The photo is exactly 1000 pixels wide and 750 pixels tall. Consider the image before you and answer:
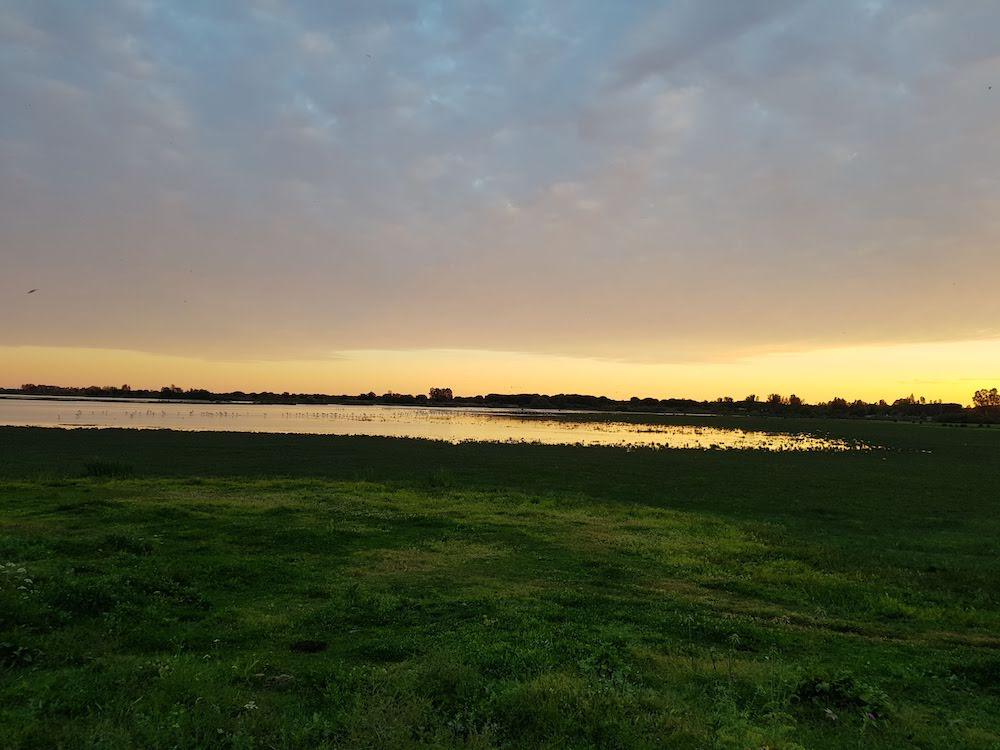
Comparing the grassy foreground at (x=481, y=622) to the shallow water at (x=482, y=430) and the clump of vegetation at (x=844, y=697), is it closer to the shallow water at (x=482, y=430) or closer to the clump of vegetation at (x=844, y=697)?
the clump of vegetation at (x=844, y=697)

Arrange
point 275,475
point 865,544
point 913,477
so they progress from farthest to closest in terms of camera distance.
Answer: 1. point 913,477
2. point 275,475
3. point 865,544

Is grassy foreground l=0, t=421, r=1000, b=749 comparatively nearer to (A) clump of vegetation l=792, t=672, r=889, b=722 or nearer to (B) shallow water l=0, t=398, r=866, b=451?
(A) clump of vegetation l=792, t=672, r=889, b=722

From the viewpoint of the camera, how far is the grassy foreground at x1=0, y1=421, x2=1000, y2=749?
7.09m

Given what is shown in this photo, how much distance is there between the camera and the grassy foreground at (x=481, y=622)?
7.09 metres

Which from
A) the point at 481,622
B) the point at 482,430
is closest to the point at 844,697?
the point at 481,622

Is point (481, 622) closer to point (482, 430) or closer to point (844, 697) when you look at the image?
point (844, 697)

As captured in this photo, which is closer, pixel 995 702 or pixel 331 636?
pixel 995 702

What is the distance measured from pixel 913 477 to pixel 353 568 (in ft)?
128

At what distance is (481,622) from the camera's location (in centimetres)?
1062

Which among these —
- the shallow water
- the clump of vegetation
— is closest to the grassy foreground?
the clump of vegetation

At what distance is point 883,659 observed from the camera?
9625 mm

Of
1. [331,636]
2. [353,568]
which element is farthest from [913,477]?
[331,636]

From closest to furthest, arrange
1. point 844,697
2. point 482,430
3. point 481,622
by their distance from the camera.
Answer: point 844,697 < point 481,622 < point 482,430

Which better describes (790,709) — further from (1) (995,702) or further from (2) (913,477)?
(2) (913,477)
